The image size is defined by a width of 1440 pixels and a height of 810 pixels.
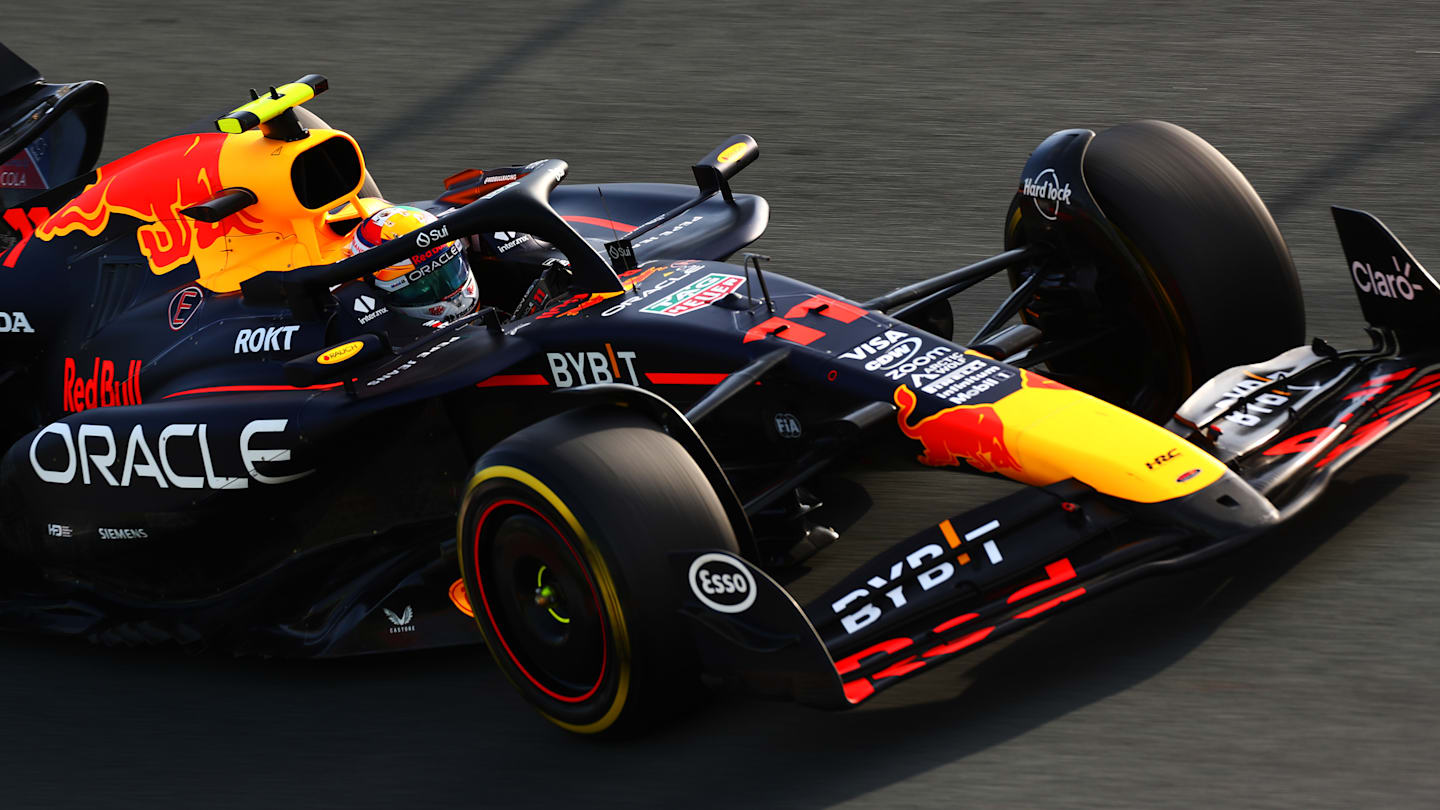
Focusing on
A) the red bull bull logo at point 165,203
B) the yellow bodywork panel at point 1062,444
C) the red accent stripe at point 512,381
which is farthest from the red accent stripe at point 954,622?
the red bull bull logo at point 165,203

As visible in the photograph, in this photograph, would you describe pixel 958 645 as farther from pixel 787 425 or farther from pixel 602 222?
pixel 602 222

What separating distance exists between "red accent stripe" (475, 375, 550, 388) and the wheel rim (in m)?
0.69

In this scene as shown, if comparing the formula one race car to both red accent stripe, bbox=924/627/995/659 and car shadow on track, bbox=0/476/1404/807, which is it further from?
car shadow on track, bbox=0/476/1404/807

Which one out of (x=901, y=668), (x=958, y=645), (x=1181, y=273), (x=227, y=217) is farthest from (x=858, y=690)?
(x=227, y=217)

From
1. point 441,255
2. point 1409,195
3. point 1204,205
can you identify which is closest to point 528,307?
point 441,255

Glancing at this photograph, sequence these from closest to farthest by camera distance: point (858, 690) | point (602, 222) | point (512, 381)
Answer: point (858, 690) → point (512, 381) → point (602, 222)

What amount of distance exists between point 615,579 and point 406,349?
1368 millimetres

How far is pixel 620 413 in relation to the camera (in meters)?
4.27

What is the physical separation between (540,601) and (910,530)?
4.93 ft

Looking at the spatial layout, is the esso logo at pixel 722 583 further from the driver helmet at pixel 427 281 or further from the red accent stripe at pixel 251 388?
the driver helmet at pixel 427 281

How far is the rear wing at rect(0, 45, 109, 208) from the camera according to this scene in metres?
6.67

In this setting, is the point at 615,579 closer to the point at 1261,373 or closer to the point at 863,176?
the point at 1261,373

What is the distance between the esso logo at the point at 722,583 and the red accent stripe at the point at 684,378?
34.6 inches

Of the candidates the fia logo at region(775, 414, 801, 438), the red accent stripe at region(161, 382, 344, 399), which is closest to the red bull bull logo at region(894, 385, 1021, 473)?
the fia logo at region(775, 414, 801, 438)
